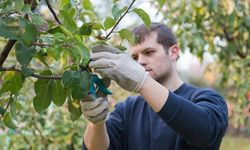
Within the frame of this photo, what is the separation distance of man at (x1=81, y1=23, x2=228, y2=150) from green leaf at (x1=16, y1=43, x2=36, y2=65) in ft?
0.99

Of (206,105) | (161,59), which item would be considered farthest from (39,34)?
(161,59)

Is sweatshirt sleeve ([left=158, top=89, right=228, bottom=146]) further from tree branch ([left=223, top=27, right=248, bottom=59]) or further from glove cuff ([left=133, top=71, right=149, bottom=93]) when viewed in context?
tree branch ([left=223, top=27, right=248, bottom=59])

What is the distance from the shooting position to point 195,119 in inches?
65.5

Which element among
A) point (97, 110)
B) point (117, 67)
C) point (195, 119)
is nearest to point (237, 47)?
point (195, 119)

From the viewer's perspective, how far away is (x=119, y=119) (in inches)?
85.2

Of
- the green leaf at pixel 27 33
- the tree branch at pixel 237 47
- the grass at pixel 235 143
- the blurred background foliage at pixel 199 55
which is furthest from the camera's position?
the grass at pixel 235 143

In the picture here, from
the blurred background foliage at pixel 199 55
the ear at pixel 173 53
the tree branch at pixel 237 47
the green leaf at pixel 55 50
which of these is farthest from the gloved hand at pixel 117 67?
the tree branch at pixel 237 47

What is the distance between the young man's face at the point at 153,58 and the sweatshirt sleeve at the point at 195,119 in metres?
0.25

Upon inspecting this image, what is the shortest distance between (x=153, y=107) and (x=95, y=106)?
0.17m

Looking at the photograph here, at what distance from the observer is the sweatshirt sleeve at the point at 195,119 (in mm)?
1626

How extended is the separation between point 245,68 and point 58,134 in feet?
4.88

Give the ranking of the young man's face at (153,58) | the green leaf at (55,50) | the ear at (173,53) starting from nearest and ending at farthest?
the green leaf at (55,50), the young man's face at (153,58), the ear at (173,53)

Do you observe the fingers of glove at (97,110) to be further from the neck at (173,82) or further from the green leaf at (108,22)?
the neck at (173,82)

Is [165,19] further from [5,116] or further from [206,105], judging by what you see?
[5,116]
